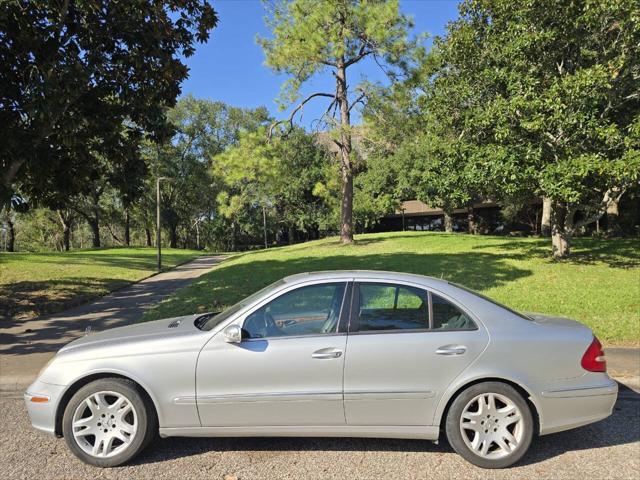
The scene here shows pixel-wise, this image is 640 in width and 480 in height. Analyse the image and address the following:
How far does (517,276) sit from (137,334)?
10660 mm

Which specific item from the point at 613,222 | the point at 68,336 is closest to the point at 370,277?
the point at 68,336

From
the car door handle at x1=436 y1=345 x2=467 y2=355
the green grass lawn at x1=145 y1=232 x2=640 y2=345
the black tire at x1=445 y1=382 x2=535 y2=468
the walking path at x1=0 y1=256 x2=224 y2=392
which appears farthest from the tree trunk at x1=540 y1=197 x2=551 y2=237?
the car door handle at x1=436 y1=345 x2=467 y2=355

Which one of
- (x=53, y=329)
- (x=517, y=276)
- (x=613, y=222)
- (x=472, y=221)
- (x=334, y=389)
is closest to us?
(x=334, y=389)

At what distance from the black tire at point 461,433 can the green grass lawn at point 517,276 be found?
174 inches

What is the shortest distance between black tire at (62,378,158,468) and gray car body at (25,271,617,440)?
0.08 metres

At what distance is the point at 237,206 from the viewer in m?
21.8

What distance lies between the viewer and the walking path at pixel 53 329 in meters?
6.26

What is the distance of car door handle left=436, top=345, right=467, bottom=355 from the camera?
147 inches

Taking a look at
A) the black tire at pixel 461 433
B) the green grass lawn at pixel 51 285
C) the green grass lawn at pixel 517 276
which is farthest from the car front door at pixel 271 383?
the green grass lawn at pixel 51 285

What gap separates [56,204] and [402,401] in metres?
12.6

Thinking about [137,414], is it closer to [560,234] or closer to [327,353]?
[327,353]

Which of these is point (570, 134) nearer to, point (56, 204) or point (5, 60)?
point (5, 60)

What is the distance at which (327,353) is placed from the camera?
3715mm

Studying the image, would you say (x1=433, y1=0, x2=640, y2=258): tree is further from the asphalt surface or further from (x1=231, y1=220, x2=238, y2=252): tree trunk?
(x1=231, y1=220, x2=238, y2=252): tree trunk
